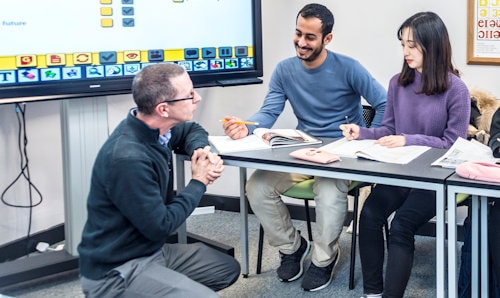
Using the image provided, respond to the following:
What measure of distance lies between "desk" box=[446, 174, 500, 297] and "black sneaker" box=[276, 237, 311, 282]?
0.89m

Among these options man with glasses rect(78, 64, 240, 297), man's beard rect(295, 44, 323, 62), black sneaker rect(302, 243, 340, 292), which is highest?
man's beard rect(295, 44, 323, 62)

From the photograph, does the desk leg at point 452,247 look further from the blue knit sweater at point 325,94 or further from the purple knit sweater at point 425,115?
the blue knit sweater at point 325,94

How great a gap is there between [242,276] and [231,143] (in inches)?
28.5

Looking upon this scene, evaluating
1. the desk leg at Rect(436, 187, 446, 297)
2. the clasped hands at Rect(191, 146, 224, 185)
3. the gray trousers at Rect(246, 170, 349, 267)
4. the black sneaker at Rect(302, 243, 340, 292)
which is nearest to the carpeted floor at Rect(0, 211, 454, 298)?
the black sneaker at Rect(302, 243, 340, 292)

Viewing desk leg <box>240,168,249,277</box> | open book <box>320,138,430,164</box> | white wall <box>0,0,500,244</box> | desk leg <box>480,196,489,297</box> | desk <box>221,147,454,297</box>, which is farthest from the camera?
white wall <box>0,0,500,244</box>

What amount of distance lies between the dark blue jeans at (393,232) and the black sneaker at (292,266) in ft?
1.54

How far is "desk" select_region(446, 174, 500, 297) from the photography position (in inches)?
85.0

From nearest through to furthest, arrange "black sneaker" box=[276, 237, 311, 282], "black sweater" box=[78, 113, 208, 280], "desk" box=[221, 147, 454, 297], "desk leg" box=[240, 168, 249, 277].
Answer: "black sweater" box=[78, 113, 208, 280] < "desk" box=[221, 147, 454, 297] < "black sneaker" box=[276, 237, 311, 282] < "desk leg" box=[240, 168, 249, 277]

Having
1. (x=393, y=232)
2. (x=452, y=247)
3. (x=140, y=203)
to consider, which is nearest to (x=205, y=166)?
(x=140, y=203)

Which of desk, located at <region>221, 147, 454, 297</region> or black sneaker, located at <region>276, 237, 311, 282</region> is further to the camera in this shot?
black sneaker, located at <region>276, 237, 311, 282</region>

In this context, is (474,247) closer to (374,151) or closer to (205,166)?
(374,151)

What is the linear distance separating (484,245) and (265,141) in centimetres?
93

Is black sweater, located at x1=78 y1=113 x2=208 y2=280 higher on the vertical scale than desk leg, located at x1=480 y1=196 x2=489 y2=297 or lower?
higher

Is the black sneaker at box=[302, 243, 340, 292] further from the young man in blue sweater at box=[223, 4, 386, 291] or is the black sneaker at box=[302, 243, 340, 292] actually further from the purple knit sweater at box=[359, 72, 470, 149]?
the purple knit sweater at box=[359, 72, 470, 149]
